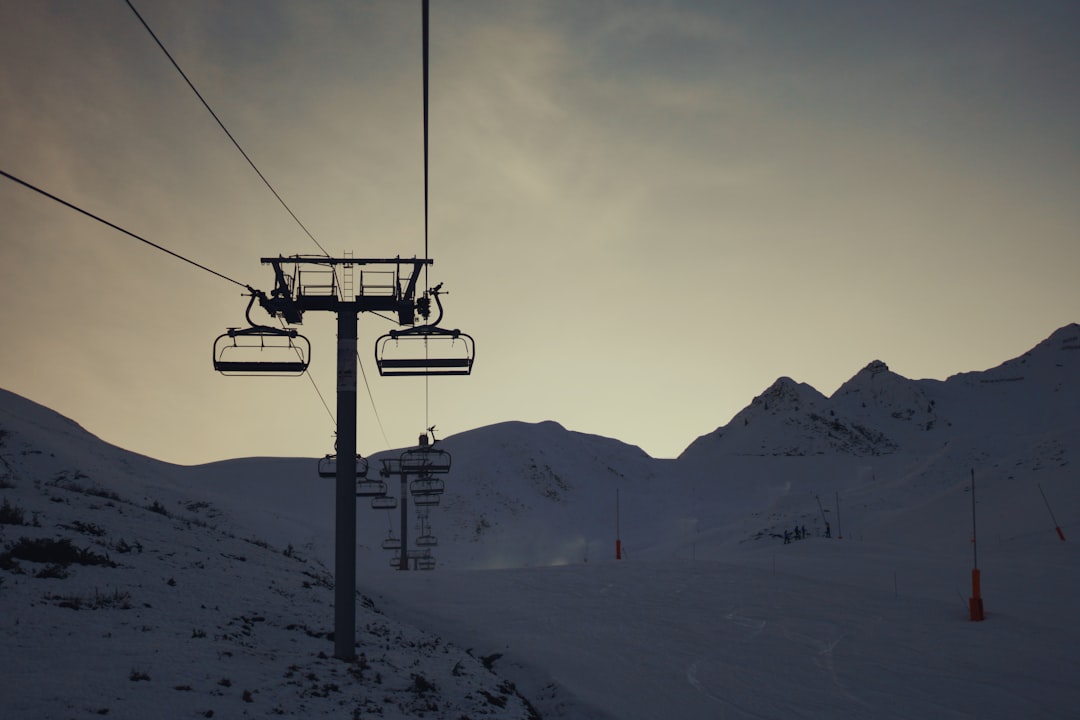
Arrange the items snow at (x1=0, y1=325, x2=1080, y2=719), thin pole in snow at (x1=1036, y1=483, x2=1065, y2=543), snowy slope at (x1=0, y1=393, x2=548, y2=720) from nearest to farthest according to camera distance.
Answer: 1. snowy slope at (x1=0, y1=393, x2=548, y2=720)
2. snow at (x1=0, y1=325, x2=1080, y2=719)
3. thin pole in snow at (x1=1036, y1=483, x2=1065, y2=543)

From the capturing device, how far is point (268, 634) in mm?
15750

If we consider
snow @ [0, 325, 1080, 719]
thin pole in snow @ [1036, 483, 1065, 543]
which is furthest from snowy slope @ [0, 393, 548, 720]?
thin pole in snow @ [1036, 483, 1065, 543]

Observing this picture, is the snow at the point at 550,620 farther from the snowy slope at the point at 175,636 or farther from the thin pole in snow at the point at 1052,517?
the thin pole in snow at the point at 1052,517

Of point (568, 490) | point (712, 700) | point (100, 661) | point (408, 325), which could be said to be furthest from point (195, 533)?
point (568, 490)

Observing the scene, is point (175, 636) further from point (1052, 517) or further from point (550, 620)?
point (1052, 517)

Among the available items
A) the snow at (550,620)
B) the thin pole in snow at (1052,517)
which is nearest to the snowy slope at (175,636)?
the snow at (550,620)

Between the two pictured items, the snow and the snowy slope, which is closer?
the snowy slope

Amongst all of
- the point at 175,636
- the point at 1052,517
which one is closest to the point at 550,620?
the point at 175,636

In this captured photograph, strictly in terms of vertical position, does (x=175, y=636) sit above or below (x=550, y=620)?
above

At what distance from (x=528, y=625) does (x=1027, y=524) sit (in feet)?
139

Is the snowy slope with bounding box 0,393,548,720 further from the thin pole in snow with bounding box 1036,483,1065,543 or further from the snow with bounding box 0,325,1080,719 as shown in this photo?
the thin pole in snow with bounding box 1036,483,1065,543

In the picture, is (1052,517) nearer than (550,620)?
No

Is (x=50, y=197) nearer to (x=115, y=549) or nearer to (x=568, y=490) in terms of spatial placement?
(x=115, y=549)

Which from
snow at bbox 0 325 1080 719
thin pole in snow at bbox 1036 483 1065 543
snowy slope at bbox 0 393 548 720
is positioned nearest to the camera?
snowy slope at bbox 0 393 548 720
